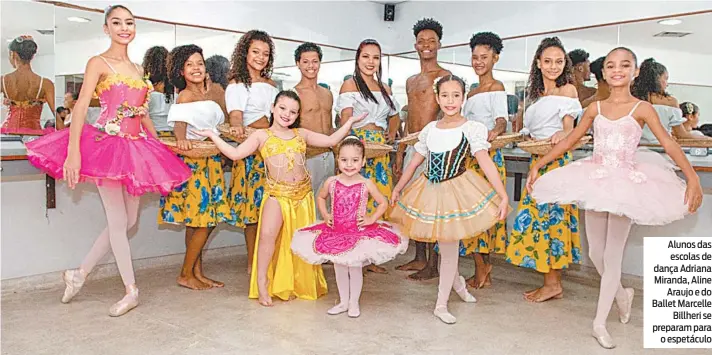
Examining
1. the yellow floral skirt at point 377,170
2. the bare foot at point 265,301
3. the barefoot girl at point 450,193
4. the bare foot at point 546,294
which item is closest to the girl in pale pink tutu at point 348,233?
the barefoot girl at point 450,193

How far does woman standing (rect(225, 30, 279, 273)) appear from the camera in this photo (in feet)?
13.1

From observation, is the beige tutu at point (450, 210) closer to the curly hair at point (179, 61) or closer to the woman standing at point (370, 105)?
the woman standing at point (370, 105)

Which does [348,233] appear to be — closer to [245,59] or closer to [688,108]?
[245,59]

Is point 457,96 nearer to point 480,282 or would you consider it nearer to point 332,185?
point 332,185

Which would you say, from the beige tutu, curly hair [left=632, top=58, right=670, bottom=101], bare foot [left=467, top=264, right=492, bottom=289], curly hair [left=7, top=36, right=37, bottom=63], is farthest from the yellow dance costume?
curly hair [left=632, top=58, right=670, bottom=101]

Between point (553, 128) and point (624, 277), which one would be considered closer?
point (553, 128)

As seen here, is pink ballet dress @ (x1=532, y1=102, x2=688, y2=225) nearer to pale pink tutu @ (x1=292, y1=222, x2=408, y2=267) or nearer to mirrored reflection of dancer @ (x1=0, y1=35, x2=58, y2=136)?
pale pink tutu @ (x1=292, y1=222, x2=408, y2=267)

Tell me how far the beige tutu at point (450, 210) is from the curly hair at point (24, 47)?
7.37ft

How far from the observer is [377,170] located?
165 inches

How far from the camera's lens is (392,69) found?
5.82 meters

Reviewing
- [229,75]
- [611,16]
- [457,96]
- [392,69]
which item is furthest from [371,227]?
[392,69]

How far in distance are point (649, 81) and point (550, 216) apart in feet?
3.34

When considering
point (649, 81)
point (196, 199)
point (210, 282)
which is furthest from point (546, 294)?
point (196, 199)

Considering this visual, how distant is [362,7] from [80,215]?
2.98 metres
